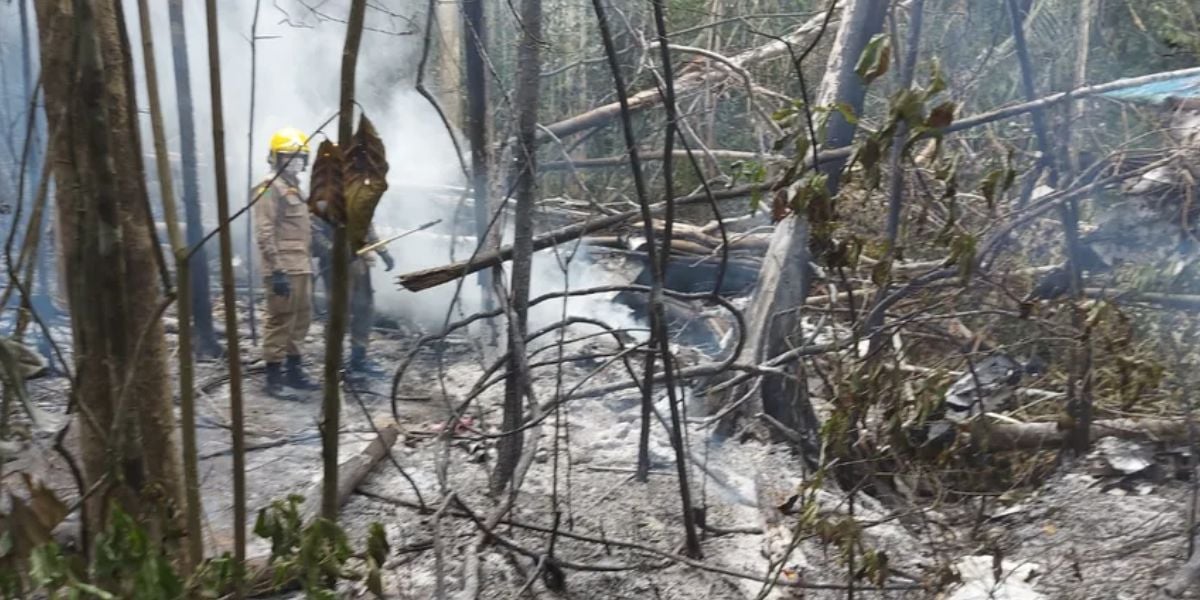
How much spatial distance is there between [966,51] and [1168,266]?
11.0 feet

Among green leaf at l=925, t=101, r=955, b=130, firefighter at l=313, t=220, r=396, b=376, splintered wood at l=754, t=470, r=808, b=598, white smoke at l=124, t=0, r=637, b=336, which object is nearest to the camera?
green leaf at l=925, t=101, r=955, b=130

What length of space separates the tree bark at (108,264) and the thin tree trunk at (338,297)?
1.04 ft

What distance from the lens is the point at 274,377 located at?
248 inches

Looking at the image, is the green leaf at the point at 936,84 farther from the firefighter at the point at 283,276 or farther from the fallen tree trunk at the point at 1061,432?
the firefighter at the point at 283,276

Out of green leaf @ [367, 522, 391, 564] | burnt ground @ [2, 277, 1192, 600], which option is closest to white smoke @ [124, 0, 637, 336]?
burnt ground @ [2, 277, 1192, 600]

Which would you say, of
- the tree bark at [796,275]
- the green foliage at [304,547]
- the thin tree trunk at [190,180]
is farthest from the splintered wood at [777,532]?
the thin tree trunk at [190,180]

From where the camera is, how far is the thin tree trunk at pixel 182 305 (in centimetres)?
156

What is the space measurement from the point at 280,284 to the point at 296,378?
0.65 m

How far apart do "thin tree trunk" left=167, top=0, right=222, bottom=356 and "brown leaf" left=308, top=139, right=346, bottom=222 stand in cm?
521

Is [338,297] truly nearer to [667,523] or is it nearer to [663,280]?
[663,280]

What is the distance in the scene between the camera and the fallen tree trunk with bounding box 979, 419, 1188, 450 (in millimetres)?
3596

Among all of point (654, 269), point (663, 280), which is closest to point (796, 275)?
point (663, 280)

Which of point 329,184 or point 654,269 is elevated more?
point 329,184

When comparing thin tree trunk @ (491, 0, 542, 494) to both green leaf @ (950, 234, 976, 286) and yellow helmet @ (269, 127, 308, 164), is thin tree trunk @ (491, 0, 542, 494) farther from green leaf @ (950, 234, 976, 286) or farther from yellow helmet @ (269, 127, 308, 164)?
yellow helmet @ (269, 127, 308, 164)
